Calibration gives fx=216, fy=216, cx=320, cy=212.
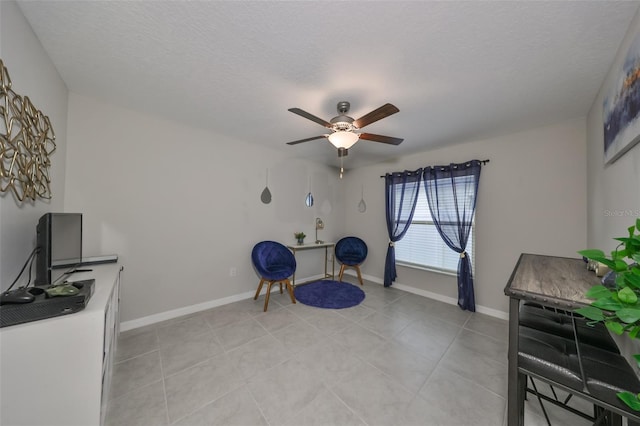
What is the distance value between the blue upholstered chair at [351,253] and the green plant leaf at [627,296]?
11.6 feet

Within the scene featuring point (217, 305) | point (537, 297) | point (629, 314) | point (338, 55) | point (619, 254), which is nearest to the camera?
point (629, 314)

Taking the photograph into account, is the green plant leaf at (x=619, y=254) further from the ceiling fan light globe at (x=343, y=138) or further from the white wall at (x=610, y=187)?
the ceiling fan light globe at (x=343, y=138)

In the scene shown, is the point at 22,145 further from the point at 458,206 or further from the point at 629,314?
the point at 458,206

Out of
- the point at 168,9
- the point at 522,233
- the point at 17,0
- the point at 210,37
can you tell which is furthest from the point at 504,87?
the point at 17,0

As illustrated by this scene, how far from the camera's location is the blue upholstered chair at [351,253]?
4.02 metres

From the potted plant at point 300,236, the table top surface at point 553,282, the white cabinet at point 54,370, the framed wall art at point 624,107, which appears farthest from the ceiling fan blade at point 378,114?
the potted plant at point 300,236

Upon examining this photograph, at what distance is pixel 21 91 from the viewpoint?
1.30 m

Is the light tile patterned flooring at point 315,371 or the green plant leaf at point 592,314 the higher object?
the green plant leaf at point 592,314

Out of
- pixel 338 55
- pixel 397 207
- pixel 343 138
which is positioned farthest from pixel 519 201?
pixel 338 55

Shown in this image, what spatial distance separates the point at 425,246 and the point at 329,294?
1.77 metres

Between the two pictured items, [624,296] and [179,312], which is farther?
[179,312]

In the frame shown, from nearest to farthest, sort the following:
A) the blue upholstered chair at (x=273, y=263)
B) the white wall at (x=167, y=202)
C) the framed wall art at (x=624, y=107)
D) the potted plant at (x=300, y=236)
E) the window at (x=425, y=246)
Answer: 1. the framed wall art at (x=624, y=107)
2. the white wall at (x=167, y=202)
3. the blue upholstered chair at (x=273, y=263)
4. the window at (x=425, y=246)
5. the potted plant at (x=300, y=236)

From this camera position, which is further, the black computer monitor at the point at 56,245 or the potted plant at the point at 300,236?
the potted plant at the point at 300,236

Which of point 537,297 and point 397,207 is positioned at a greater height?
point 397,207
